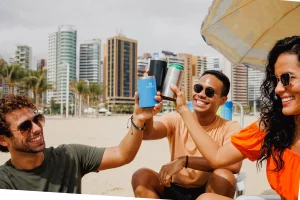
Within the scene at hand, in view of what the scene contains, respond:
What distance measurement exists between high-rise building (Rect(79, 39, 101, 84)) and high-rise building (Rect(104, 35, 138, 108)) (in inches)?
102

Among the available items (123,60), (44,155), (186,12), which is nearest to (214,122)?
(44,155)

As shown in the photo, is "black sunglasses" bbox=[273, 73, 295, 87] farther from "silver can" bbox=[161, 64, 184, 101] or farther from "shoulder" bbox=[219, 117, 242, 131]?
"shoulder" bbox=[219, 117, 242, 131]

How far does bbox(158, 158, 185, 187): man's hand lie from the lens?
182 cm

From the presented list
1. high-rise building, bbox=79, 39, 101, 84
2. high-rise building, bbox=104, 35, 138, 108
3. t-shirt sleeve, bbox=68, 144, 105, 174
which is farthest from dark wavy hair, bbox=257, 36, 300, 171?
high-rise building, bbox=104, 35, 138, 108

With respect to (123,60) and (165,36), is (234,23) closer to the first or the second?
(165,36)

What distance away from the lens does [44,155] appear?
160 centimetres

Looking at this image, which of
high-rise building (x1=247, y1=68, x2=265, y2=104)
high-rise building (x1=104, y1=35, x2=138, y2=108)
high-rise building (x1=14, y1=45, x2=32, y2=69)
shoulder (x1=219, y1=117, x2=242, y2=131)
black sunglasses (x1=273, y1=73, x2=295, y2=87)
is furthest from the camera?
high-rise building (x1=104, y1=35, x2=138, y2=108)

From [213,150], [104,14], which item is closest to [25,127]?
[213,150]

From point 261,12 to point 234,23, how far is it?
0.72ft

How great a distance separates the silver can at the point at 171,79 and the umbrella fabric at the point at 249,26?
999 millimetres

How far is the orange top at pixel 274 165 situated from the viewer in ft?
4.56

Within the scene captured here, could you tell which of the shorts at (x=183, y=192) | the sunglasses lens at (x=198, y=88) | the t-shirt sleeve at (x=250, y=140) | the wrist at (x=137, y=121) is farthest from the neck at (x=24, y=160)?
the sunglasses lens at (x=198, y=88)

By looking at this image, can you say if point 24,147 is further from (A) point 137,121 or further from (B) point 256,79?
(B) point 256,79

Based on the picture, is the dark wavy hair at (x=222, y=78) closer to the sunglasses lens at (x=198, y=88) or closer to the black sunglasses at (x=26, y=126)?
the sunglasses lens at (x=198, y=88)
